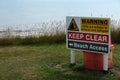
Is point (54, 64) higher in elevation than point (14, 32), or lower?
lower

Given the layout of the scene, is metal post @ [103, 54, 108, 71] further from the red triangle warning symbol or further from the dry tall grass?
the dry tall grass

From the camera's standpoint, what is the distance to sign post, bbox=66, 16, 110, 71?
18.7 feet

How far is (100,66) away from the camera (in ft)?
19.4

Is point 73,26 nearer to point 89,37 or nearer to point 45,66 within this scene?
point 89,37

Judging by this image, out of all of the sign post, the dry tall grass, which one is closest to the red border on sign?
the sign post

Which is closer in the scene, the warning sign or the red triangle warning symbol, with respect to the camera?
the warning sign

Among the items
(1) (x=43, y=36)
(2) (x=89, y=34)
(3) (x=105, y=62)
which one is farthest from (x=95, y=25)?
(1) (x=43, y=36)

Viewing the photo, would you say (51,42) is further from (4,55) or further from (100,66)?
(100,66)

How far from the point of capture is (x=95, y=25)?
5836mm

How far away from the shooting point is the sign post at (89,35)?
18.7 ft

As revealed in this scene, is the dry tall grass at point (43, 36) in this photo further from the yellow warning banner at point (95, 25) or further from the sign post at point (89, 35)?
the yellow warning banner at point (95, 25)

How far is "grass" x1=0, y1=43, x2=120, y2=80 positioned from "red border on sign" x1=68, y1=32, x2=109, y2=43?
1.97ft

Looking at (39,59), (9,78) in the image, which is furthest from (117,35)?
(9,78)

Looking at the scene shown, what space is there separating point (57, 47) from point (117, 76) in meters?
3.17
